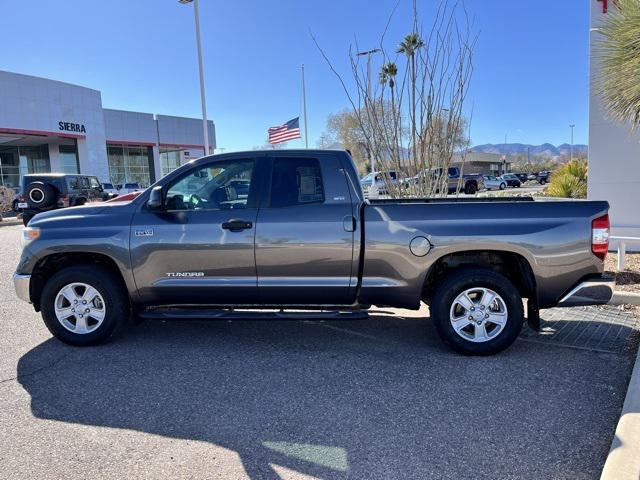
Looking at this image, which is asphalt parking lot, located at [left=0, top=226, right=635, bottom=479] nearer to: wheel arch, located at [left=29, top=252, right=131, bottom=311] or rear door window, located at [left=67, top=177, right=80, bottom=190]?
wheel arch, located at [left=29, top=252, right=131, bottom=311]

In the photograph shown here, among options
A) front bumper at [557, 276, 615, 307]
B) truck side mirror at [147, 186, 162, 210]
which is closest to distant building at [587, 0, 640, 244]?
front bumper at [557, 276, 615, 307]

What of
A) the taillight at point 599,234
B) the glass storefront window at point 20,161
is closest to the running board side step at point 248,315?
the taillight at point 599,234

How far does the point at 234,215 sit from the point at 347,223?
43.1 inches

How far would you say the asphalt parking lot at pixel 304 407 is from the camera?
119 inches

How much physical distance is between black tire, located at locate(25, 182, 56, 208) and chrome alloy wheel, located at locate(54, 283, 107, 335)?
34.3 ft

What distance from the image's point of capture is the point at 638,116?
637cm

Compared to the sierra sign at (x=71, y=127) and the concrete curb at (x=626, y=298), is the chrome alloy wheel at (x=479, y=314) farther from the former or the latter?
the sierra sign at (x=71, y=127)

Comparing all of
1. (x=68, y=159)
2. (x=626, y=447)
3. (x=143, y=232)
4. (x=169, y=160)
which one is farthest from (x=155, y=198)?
(x=169, y=160)

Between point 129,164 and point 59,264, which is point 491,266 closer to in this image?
point 59,264

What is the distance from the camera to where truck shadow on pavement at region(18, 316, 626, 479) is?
308 cm

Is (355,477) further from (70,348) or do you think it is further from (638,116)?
(638,116)

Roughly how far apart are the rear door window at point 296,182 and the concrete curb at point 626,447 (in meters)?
2.94

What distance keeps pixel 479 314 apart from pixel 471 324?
0.41ft

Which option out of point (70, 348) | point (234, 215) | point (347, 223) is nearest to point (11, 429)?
point (70, 348)
